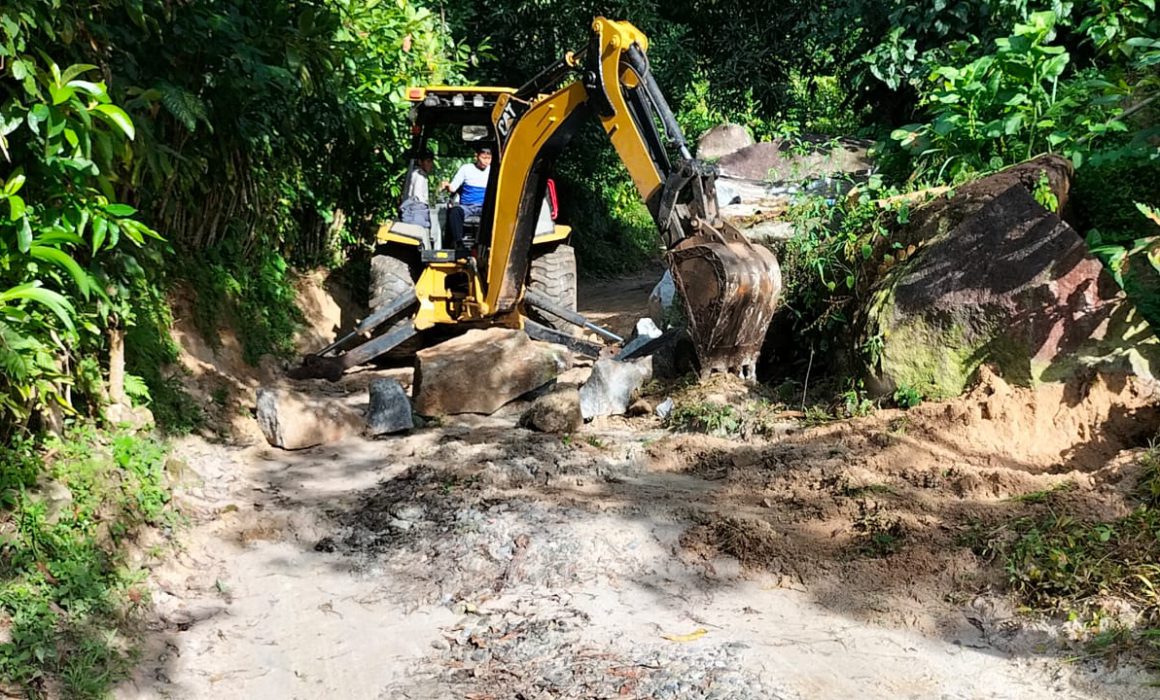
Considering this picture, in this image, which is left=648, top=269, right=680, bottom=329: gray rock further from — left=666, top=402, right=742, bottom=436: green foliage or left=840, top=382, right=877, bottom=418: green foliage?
left=840, top=382, right=877, bottom=418: green foliage

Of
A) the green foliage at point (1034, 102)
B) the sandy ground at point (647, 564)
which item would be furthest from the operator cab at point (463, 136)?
the green foliage at point (1034, 102)

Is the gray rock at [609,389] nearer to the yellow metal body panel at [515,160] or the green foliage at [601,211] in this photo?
the yellow metal body panel at [515,160]

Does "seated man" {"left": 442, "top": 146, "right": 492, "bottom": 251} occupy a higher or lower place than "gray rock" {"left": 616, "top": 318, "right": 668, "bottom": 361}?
higher

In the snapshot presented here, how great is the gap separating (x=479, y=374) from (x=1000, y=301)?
334cm

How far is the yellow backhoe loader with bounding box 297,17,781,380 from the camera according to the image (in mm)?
5629

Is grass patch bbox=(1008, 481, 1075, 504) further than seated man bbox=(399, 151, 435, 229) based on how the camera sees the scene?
No

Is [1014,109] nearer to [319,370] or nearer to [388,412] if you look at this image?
[388,412]

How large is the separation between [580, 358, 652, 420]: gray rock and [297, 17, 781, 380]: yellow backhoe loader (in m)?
0.71

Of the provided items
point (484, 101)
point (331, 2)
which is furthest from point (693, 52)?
point (331, 2)

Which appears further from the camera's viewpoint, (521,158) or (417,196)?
(417,196)

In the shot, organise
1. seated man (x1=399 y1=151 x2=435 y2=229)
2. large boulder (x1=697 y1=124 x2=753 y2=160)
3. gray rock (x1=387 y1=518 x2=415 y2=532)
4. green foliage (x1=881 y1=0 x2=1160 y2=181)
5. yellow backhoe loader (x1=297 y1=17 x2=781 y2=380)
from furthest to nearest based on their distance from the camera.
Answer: large boulder (x1=697 y1=124 x2=753 y2=160), seated man (x1=399 y1=151 x2=435 y2=229), green foliage (x1=881 y1=0 x2=1160 y2=181), yellow backhoe loader (x1=297 y1=17 x2=781 y2=380), gray rock (x1=387 y1=518 x2=415 y2=532)

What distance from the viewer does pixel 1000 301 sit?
502cm

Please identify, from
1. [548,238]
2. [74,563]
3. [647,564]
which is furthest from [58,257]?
[548,238]

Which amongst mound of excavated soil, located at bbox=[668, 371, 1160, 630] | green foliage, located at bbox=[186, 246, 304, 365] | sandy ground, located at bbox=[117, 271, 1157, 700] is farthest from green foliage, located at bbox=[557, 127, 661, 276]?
mound of excavated soil, located at bbox=[668, 371, 1160, 630]
